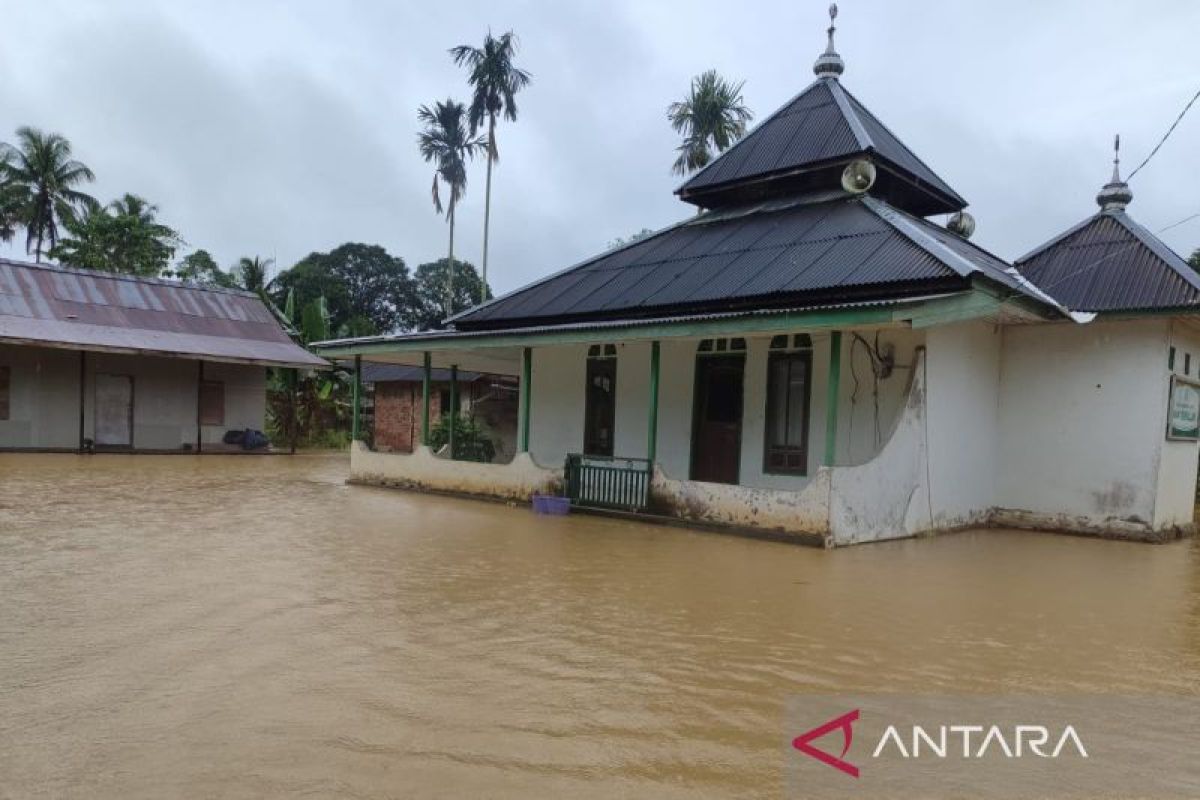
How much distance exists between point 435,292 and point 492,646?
45.4m

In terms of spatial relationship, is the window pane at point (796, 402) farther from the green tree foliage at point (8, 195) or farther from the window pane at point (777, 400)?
the green tree foliage at point (8, 195)

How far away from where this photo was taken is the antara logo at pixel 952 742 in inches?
138

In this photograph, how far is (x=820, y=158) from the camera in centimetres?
1355

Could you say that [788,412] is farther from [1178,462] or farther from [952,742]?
[952,742]

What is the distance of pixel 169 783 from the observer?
3.04 m

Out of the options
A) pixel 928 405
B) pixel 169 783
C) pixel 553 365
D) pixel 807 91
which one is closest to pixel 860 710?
pixel 169 783

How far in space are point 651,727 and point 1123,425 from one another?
1027 cm

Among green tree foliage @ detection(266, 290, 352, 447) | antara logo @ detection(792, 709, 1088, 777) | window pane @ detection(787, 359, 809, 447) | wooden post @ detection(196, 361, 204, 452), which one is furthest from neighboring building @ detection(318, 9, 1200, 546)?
green tree foliage @ detection(266, 290, 352, 447)

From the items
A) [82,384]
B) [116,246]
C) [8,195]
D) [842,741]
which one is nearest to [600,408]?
[842,741]

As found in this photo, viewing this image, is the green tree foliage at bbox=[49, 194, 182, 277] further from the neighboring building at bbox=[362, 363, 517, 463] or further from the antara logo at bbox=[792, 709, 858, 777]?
the antara logo at bbox=[792, 709, 858, 777]

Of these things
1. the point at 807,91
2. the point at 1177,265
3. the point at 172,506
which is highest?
the point at 807,91

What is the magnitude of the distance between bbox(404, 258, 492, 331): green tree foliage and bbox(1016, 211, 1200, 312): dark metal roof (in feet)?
124

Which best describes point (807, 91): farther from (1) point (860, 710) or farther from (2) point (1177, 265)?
(1) point (860, 710)

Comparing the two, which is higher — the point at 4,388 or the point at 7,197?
the point at 7,197
